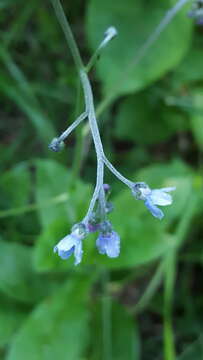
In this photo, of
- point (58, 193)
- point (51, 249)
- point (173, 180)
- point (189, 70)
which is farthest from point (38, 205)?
point (189, 70)

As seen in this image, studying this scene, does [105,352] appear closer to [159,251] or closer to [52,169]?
[159,251]

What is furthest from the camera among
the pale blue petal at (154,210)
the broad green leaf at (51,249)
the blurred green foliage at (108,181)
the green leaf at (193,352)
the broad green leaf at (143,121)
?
the broad green leaf at (143,121)

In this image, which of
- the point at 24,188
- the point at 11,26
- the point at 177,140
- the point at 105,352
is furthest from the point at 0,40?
the point at 105,352

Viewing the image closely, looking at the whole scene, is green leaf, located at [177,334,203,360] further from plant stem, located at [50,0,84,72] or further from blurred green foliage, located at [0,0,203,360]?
plant stem, located at [50,0,84,72]

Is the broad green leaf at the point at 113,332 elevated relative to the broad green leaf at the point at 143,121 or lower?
lower

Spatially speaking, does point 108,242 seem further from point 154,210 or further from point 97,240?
point 154,210

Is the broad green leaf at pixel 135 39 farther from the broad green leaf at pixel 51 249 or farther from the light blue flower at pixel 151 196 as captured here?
the light blue flower at pixel 151 196

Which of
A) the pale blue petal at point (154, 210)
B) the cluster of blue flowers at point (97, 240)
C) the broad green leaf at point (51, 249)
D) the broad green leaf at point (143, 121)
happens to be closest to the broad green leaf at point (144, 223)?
the broad green leaf at point (51, 249)

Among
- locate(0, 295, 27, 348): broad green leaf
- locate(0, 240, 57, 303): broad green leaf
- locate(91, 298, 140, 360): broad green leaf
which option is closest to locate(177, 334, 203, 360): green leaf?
locate(91, 298, 140, 360): broad green leaf
